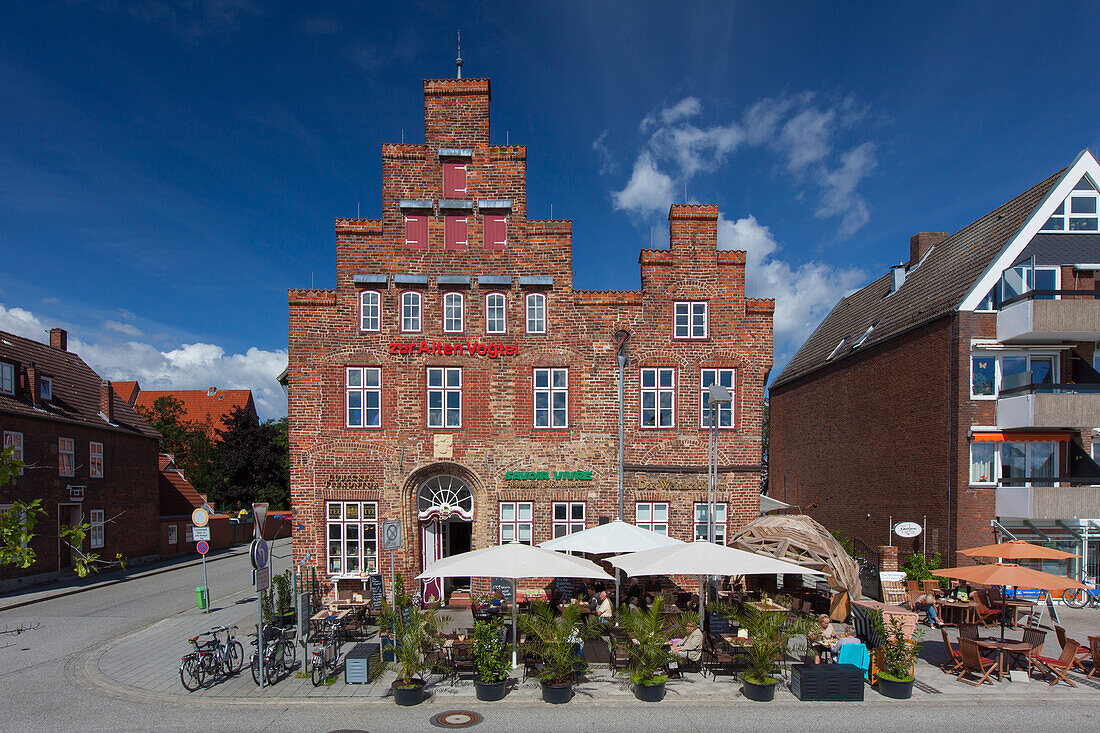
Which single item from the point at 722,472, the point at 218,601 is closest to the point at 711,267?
the point at 722,472

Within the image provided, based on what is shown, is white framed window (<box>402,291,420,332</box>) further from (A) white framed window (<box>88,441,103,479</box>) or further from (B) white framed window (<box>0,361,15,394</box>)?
(A) white framed window (<box>88,441,103,479</box>)

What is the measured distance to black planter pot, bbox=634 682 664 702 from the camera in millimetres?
11039

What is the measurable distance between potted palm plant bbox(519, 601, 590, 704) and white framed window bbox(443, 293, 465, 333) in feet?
32.4

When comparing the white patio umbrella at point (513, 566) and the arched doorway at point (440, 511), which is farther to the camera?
the arched doorway at point (440, 511)

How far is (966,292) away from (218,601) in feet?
88.1

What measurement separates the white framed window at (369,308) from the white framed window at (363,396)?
4.47 feet

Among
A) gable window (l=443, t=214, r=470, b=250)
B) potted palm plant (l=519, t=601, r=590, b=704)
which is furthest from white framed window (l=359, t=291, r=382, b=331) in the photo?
potted palm plant (l=519, t=601, r=590, b=704)

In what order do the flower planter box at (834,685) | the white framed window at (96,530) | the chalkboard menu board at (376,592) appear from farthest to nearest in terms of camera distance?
the white framed window at (96,530)
the chalkboard menu board at (376,592)
the flower planter box at (834,685)

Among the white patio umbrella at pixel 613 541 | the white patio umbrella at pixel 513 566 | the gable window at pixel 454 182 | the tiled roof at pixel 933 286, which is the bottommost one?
the white patio umbrella at pixel 613 541

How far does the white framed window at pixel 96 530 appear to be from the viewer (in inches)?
1118

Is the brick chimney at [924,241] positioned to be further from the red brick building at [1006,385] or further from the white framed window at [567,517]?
the white framed window at [567,517]

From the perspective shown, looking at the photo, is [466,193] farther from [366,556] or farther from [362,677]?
[362,677]

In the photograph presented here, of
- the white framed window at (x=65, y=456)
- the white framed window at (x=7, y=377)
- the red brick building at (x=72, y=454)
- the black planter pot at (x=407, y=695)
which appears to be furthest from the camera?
the white framed window at (x=65, y=456)

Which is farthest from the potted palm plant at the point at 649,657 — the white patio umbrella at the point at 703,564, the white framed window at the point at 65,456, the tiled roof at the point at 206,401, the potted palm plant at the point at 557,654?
the tiled roof at the point at 206,401
